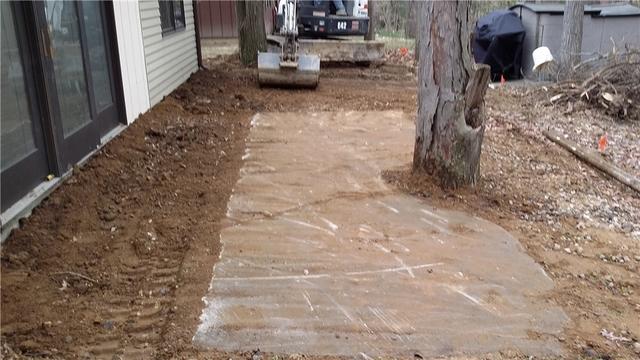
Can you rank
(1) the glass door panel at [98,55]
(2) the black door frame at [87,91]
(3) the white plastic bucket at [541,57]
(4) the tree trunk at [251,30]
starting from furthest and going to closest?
1. (4) the tree trunk at [251,30]
2. (3) the white plastic bucket at [541,57]
3. (1) the glass door panel at [98,55]
4. (2) the black door frame at [87,91]

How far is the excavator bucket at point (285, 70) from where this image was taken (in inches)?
371

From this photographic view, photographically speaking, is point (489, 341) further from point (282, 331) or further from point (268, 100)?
point (268, 100)

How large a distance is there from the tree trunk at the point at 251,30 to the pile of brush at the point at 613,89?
5.88 m

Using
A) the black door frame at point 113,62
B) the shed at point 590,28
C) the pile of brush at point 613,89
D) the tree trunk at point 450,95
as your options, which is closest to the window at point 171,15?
the black door frame at point 113,62

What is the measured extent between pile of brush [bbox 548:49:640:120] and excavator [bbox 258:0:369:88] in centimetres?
398

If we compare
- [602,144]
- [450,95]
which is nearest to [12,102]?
[450,95]

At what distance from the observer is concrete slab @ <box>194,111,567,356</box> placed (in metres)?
2.87

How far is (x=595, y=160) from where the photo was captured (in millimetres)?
6016

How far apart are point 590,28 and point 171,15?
7.55m

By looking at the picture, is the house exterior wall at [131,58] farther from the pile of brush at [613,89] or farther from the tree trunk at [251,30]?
the pile of brush at [613,89]

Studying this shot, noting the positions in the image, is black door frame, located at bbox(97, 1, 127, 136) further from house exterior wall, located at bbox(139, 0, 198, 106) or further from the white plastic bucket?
the white plastic bucket

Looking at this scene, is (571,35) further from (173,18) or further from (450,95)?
(173,18)

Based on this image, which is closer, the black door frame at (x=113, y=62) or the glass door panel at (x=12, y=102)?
the glass door panel at (x=12, y=102)

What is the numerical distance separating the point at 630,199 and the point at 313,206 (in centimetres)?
296
